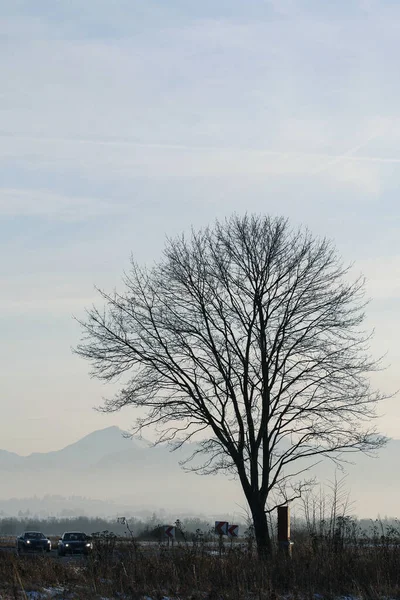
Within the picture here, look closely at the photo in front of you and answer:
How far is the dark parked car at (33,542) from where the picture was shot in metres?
40.2

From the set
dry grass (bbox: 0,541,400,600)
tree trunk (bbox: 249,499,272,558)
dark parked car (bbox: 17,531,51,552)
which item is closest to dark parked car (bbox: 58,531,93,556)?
dark parked car (bbox: 17,531,51,552)

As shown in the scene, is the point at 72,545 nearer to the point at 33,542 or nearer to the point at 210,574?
the point at 33,542

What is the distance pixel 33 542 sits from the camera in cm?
4103

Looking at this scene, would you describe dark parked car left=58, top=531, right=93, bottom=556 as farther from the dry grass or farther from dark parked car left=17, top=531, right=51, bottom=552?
the dry grass

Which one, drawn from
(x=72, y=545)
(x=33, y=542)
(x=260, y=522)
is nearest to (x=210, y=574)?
(x=260, y=522)

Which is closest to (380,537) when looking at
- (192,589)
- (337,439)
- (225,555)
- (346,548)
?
(346,548)

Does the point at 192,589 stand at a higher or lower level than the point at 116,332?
lower

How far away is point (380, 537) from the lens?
1981 cm

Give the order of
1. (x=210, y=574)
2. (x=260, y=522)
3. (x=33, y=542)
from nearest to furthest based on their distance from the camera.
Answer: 1. (x=210, y=574)
2. (x=260, y=522)
3. (x=33, y=542)

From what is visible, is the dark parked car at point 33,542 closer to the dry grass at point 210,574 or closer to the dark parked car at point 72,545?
the dark parked car at point 72,545

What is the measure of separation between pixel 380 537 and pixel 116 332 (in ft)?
40.8

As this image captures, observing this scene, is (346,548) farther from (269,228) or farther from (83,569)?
(269,228)

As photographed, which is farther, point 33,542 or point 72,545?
point 33,542

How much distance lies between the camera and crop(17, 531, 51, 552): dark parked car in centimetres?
4016
